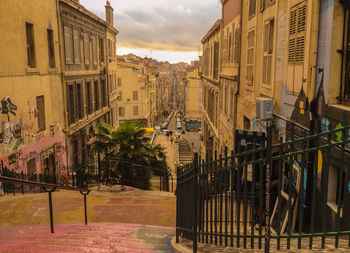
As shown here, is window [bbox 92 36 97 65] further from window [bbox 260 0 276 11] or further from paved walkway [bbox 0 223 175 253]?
paved walkway [bbox 0 223 175 253]

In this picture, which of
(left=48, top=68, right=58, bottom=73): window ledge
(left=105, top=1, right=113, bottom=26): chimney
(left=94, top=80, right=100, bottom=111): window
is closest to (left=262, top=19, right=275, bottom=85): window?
(left=48, top=68, right=58, bottom=73): window ledge

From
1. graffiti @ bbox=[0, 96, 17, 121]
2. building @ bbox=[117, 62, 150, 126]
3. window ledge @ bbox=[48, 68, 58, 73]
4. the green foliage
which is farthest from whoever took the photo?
building @ bbox=[117, 62, 150, 126]

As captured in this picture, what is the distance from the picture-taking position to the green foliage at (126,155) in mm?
13906

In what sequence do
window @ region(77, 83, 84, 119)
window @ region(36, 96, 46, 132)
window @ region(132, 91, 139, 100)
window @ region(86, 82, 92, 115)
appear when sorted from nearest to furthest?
1. window @ region(36, 96, 46, 132)
2. window @ region(77, 83, 84, 119)
3. window @ region(86, 82, 92, 115)
4. window @ region(132, 91, 139, 100)

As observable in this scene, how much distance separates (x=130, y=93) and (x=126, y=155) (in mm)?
37959

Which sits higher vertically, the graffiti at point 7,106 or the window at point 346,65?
the window at point 346,65

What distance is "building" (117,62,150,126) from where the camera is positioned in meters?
50.7

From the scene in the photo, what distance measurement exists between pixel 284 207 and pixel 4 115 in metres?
10.4

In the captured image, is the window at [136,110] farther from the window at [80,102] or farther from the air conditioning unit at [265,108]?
the air conditioning unit at [265,108]

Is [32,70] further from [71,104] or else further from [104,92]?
[104,92]

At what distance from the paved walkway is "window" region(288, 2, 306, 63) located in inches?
196

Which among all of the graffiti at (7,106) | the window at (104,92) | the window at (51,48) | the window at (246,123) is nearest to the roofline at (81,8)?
the window at (51,48)

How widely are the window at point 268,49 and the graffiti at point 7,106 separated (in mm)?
9564

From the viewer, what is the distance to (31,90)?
1466 cm
